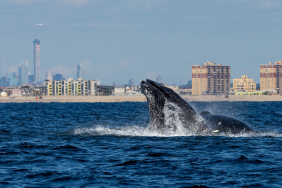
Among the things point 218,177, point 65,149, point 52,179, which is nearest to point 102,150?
point 65,149

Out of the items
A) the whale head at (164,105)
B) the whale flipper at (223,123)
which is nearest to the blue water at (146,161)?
the whale flipper at (223,123)

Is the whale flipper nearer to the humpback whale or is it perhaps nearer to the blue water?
the humpback whale

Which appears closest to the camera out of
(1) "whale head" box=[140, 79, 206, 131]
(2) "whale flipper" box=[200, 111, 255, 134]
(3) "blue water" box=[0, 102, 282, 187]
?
(3) "blue water" box=[0, 102, 282, 187]

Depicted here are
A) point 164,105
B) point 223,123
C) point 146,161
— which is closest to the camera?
point 146,161

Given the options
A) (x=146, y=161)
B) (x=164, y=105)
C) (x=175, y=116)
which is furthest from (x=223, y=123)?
(x=146, y=161)

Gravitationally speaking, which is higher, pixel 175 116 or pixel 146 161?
pixel 175 116

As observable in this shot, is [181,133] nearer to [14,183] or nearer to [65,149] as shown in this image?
[65,149]

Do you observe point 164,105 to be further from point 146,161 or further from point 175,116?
point 146,161

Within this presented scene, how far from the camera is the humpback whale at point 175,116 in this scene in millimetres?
14938

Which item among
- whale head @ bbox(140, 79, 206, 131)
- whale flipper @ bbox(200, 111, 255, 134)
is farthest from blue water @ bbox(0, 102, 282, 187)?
whale head @ bbox(140, 79, 206, 131)

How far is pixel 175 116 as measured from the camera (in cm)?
1502

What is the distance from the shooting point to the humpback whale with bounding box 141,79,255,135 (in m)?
14.9

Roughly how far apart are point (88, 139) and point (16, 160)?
522 centimetres

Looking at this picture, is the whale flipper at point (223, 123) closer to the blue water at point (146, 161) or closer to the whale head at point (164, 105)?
the blue water at point (146, 161)
